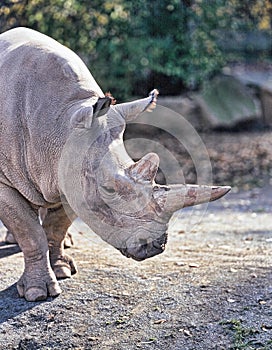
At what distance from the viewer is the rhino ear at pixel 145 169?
4793mm

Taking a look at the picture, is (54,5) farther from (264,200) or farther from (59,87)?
(59,87)

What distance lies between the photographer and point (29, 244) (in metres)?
5.70

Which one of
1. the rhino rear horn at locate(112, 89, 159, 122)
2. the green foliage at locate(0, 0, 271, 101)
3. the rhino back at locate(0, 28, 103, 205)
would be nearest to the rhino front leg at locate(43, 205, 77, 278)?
the rhino back at locate(0, 28, 103, 205)

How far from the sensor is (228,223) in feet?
29.0

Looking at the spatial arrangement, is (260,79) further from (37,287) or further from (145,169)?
(145,169)

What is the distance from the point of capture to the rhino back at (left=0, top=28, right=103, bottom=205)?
539cm

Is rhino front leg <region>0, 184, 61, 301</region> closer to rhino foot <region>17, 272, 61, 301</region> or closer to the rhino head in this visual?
rhino foot <region>17, 272, 61, 301</region>

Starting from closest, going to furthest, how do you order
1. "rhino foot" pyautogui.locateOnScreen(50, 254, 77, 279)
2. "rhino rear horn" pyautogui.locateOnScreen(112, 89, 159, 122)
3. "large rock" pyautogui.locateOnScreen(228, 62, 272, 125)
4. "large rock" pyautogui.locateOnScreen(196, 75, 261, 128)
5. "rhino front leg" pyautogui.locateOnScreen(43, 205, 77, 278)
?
"rhino rear horn" pyautogui.locateOnScreen(112, 89, 159, 122)
"rhino foot" pyautogui.locateOnScreen(50, 254, 77, 279)
"rhino front leg" pyautogui.locateOnScreen(43, 205, 77, 278)
"large rock" pyautogui.locateOnScreen(196, 75, 261, 128)
"large rock" pyautogui.locateOnScreen(228, 62, 272, 125)

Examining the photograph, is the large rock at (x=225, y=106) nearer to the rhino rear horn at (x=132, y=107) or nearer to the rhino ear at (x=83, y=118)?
the rhino rear horn at (x=132, y=107)

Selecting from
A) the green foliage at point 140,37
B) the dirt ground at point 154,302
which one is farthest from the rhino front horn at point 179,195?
the green foliage at point 140,37

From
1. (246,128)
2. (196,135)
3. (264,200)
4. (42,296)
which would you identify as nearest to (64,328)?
(42,296)

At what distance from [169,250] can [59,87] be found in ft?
7.37

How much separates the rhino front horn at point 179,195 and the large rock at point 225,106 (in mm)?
8476

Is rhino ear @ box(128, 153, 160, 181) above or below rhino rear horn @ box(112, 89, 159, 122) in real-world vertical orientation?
below
